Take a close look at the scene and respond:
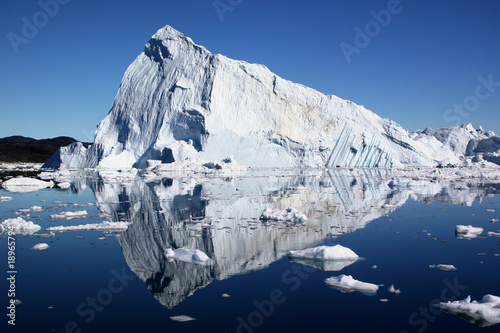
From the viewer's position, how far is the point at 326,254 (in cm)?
509

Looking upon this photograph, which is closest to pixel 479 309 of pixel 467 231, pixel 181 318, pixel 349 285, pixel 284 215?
pixel 349 285

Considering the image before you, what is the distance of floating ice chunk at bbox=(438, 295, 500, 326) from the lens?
11.3ft

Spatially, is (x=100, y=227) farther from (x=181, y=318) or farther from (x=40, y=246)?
(x=181, y=318)

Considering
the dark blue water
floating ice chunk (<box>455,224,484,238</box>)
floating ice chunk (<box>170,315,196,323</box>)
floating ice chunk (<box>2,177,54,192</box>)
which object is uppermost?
floating ice chunk (<box>2,177,54,192</box>)

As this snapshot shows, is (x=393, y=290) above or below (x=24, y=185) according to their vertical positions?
below

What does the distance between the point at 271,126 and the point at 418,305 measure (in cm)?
2285

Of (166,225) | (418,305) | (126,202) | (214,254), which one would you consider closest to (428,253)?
(418,305)

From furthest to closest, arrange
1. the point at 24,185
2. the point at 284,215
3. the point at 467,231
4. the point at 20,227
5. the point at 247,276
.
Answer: the point at 24,185, the point at 284,215, the point at 20,227, the point at 467,231, the point at 247,276

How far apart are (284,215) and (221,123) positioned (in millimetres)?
17528

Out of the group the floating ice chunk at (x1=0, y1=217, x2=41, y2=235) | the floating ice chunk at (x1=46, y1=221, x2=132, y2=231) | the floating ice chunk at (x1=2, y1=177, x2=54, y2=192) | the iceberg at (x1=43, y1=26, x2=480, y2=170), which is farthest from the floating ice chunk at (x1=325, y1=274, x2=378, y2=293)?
the iceberg at (x1=43, y1=26, x2=480, y2=170)

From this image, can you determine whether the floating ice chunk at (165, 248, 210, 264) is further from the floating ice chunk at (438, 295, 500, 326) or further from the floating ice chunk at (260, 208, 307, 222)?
the floating ice chunk at (438, 295, 500, 326)

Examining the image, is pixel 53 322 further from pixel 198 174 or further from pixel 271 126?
pixel 271 126

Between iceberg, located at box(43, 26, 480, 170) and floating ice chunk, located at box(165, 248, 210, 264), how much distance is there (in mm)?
17625

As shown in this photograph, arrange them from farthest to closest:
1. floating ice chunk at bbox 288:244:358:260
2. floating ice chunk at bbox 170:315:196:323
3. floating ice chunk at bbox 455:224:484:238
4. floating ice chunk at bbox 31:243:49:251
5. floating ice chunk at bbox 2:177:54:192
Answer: floating ice chunk at bbox 2:177:54:192, floating ice chunk at bbox 455:224:484:238, floating ice chunk at bbox 31:243:49:251, floating ice chunk at bbox 288:244:358:260, floating ice chunk at bbox 170:315:196:323
